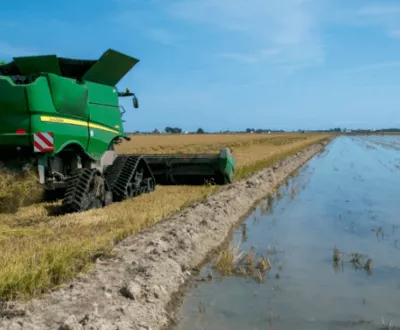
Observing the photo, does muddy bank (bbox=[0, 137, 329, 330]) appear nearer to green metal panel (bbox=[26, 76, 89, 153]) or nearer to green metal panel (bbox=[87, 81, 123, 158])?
green metal panel (bbox=[26, 76, 89, 153])

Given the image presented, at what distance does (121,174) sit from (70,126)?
235cm

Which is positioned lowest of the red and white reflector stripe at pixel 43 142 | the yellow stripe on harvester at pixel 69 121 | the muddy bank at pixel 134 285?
the muddy bank at pixel 134 285

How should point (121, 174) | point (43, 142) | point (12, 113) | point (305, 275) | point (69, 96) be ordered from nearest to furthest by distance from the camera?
point (305, 275) → point (12, 113) → point (43, 142) → point (69, 96) → point (121, 174)

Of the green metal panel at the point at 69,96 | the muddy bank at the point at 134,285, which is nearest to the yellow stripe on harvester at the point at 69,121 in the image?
the green metal panel at the point at 69,96

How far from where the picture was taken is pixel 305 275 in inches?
246

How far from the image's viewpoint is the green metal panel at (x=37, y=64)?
904 centimetres

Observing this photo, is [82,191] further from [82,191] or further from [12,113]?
[12,113]

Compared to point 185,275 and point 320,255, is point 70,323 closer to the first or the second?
point 185,275

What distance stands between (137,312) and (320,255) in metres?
3.63

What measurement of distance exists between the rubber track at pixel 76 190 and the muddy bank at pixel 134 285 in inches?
65.0

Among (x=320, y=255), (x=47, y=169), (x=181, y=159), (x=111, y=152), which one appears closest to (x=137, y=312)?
(x=320, y=255)

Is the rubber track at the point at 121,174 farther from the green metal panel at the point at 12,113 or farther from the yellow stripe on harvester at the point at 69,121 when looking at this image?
the green metal panel at the point at 12,113

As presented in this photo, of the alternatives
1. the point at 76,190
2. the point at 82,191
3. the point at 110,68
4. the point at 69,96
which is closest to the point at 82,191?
the point at 82,191

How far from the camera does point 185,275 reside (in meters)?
6.02
